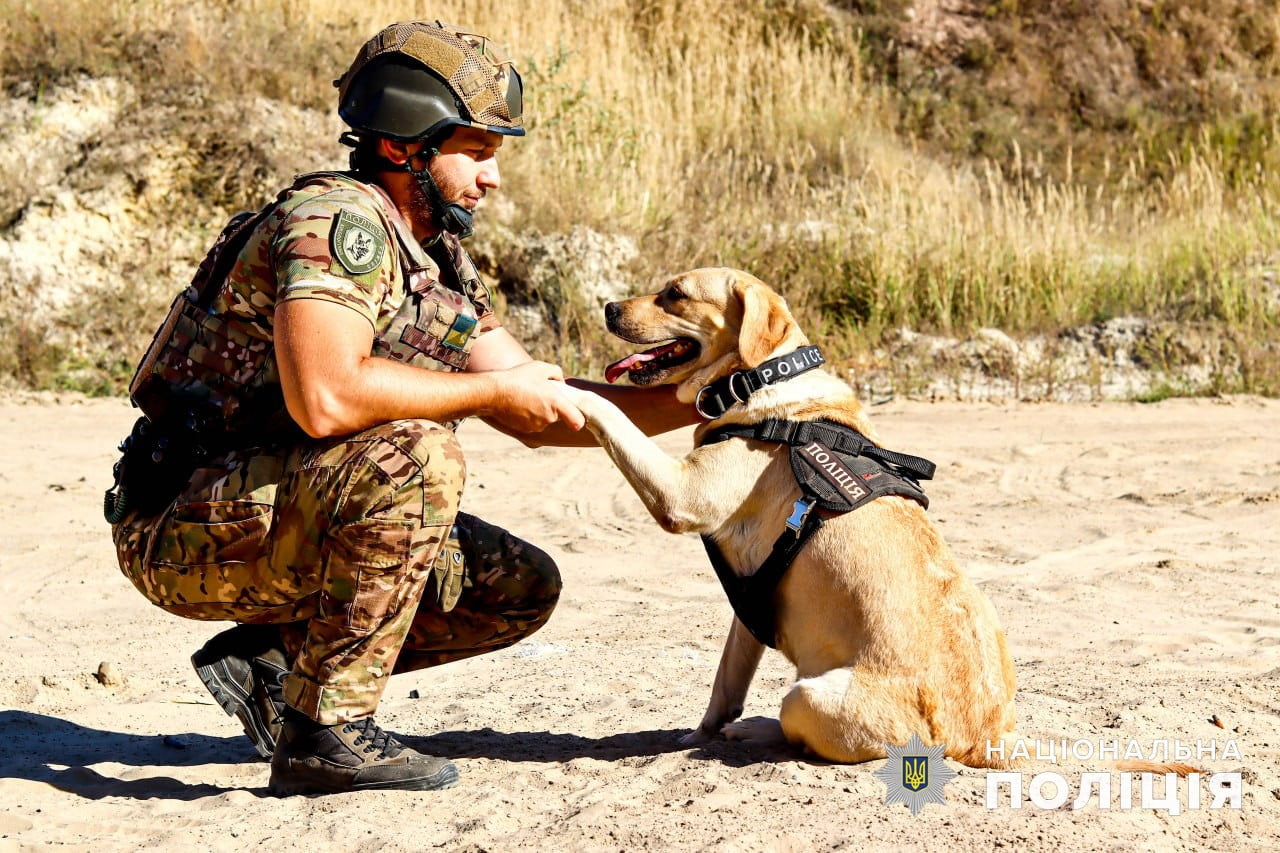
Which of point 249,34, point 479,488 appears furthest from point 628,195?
point 479,488

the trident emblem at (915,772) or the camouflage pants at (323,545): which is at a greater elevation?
the camouflage pants at (323,545)

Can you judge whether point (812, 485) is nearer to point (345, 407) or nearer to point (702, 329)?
point (702, 329)

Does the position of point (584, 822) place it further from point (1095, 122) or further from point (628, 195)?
point (1095, 122)

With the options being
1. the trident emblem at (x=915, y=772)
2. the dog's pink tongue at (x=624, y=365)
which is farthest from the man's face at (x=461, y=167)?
the trident emblem at (x=915, y=772)

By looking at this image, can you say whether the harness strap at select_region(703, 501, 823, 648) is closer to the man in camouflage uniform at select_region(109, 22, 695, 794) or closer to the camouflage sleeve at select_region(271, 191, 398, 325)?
the man in camouflage uniform at select_region(109, 22, 695, 794)

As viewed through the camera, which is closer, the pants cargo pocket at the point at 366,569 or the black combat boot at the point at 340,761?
the pants cargo pocket at the point at 366,569

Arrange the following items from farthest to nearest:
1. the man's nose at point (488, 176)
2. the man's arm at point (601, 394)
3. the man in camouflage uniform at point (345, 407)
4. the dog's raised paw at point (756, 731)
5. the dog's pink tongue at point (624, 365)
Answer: the dog's pink tongue at point (624, 365) < the man's arm at point (601, 394) < the dog's raised paw at point (756, 731) < the man's nose at point (488, 176) < the man in camouflage uniform at point (345, 407)

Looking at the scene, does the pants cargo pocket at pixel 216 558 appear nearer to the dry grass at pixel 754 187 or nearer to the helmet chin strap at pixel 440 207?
the helmet chin strap at pixel 440 207

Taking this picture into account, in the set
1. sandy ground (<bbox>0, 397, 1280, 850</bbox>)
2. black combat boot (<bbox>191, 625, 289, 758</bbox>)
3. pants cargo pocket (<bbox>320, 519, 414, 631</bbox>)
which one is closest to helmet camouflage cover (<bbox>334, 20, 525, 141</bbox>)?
pants cargo pocket (<bbox>320, 519, 414, 631</bbox>)

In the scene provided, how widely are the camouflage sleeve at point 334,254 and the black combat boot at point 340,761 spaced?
108 centimetres

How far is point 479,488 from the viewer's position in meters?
7.53

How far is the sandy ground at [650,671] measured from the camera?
3258mm

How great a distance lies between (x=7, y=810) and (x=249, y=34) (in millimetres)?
8926

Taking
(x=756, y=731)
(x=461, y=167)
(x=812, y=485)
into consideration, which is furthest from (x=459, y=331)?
(x=756, y=731)
